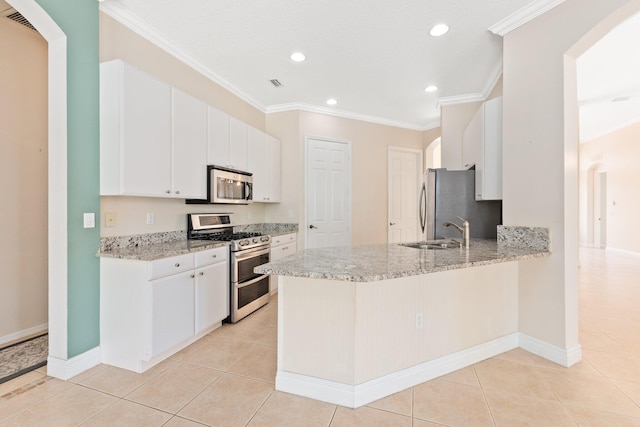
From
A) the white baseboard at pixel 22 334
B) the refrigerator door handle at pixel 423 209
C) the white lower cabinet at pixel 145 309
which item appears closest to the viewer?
the white lower cabinet at pixel 145 309

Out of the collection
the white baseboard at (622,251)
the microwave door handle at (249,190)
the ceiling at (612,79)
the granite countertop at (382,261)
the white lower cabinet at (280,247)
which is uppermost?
the ceiling at (612,79)

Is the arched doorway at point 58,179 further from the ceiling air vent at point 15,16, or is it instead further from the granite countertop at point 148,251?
the ceiling air vent at point 15,16

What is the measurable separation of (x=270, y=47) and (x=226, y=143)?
113 cm

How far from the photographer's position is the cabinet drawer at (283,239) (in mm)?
3857

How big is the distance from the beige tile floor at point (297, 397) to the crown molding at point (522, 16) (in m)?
2.75

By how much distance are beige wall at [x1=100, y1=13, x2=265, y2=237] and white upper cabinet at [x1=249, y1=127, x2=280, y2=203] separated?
493 millimetres

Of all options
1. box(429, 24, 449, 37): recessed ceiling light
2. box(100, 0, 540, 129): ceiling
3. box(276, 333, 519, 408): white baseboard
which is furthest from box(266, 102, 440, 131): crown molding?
box(276, 333, 519, 408): white baseboard

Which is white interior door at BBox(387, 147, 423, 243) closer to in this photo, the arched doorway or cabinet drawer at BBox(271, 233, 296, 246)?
cabinet drawer at BBox(271, 233, 296, 246)

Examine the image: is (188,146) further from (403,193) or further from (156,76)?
(403,193)

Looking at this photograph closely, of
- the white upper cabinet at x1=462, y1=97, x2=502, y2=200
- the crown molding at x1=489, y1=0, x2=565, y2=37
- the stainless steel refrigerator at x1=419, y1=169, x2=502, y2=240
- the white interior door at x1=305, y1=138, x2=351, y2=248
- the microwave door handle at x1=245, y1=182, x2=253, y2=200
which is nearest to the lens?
the crown molding at x1=489, y1=0, x2=565, y2=37

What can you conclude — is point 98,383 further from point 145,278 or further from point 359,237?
point 359,237

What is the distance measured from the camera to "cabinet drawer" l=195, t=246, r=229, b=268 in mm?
2589

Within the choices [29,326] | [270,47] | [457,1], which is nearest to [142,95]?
[270,47]

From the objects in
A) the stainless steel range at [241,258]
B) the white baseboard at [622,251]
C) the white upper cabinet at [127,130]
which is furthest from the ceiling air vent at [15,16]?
the white baseboard at [622,251]
